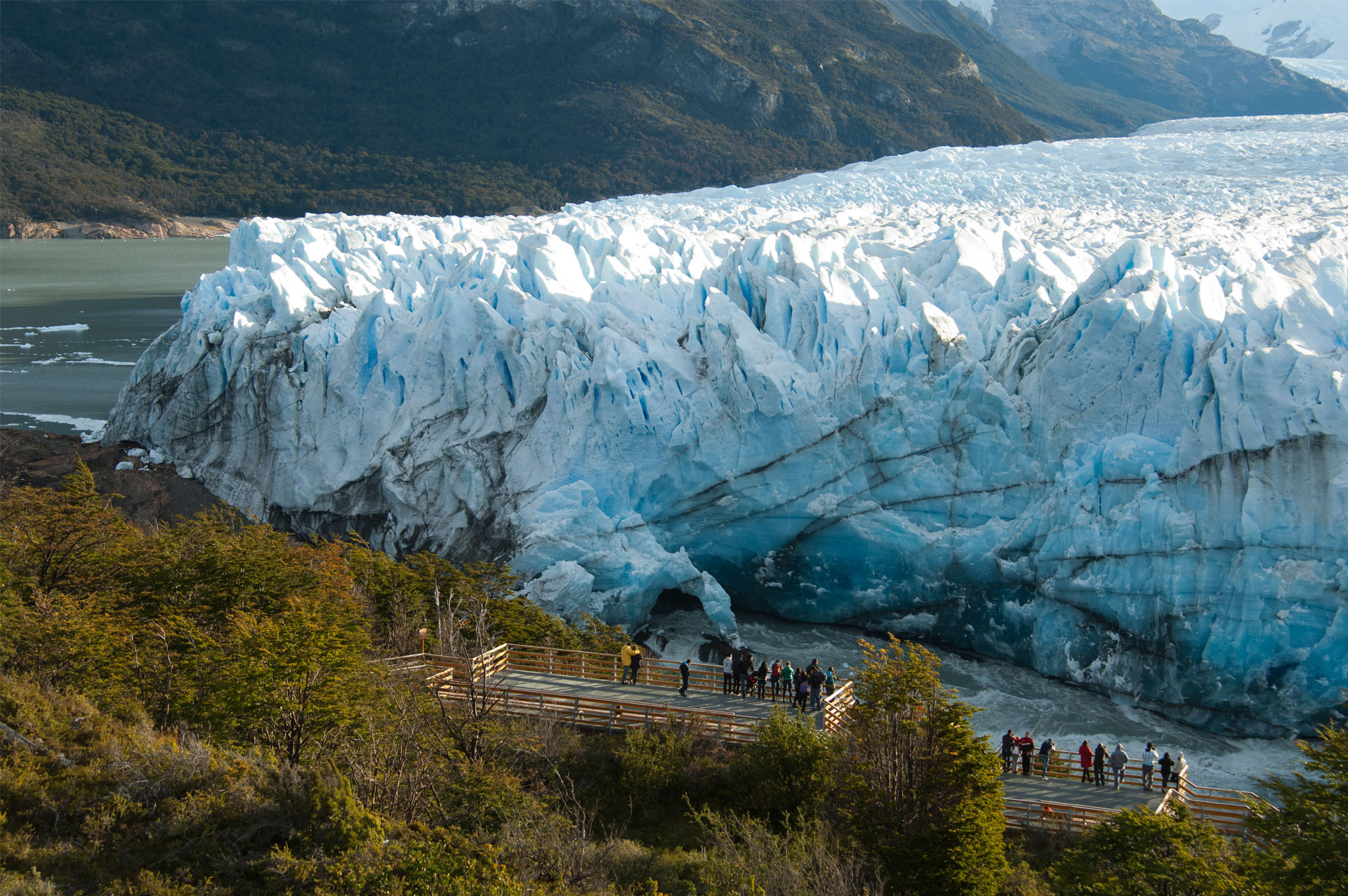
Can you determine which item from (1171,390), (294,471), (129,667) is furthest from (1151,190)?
(129,667)

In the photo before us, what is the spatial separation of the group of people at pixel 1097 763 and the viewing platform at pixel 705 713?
3.3 inches

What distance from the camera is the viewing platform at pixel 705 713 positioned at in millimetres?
9797

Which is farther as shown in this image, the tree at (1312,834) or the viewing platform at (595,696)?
the viewing platform at (595,696)

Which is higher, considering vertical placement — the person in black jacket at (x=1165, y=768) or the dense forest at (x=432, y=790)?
the dense forest at (x=432, y=790)

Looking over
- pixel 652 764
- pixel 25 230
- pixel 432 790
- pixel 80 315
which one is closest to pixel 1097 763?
pixel 652 764

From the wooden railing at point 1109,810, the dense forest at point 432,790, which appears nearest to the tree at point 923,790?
the dense forest at point 432,790

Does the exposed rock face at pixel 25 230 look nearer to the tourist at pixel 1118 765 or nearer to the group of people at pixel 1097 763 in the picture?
the group of people at pixel 1097 763

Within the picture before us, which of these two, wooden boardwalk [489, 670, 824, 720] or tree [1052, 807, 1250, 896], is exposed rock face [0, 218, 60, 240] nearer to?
wooden boardwalk [489, 670, 824, 720]

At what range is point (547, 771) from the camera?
375 inches

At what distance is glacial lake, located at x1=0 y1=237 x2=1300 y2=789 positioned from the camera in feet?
43.9

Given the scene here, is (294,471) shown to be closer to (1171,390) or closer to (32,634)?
(32,634)

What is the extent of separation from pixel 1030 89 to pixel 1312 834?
92.6 metres

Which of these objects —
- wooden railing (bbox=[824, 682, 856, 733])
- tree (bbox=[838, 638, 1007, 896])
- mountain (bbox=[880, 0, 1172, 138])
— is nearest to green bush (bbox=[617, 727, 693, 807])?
wooden railing (bbox=[824, 682, 856, 733])

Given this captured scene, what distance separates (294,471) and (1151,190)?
23.3 m
